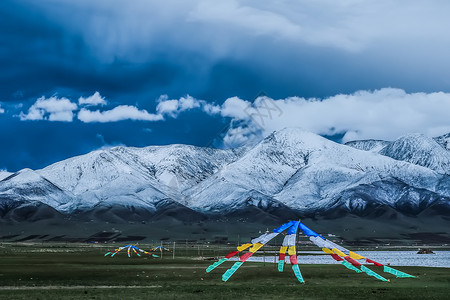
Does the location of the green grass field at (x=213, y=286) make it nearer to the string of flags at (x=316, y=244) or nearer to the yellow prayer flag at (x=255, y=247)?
the string of flags at (x=316, y=244)

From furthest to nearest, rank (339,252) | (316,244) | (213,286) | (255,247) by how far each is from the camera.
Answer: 1. (255,247)
2. (316,244)
3. (339,252)
4. (213,286)

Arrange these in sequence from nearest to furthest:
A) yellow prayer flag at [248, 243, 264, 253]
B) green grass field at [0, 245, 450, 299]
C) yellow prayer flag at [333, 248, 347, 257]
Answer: green grass field at [0, 245, 450, 299] → yellow prayer flag at [333, 248, 347, 257] → yellow prayer flag at [248, 243, 264, 253]

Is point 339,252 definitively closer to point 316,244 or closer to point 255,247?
point 316,244

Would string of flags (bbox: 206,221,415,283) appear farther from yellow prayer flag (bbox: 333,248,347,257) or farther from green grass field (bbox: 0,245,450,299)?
green grass field (bbox: 0,245,450,299)

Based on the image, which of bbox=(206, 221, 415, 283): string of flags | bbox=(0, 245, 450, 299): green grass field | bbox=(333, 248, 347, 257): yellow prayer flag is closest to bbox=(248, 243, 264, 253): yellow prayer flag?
bbox=(206, 221, 415, 283): string of flags

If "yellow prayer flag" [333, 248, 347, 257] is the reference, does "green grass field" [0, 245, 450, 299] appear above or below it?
below

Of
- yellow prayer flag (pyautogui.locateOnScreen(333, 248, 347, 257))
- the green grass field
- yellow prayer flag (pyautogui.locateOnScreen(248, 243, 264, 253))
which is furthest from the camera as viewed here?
yellow prayer flag (pyautogui.locateOnScreen(248, 243, 264, 253))

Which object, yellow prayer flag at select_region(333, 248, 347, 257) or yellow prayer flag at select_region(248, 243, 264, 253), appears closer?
yellow prayer flag at select_region(333, 248, 347, 257)

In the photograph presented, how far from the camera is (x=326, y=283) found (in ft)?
212

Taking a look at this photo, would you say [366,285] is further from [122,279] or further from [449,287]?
[122,279]

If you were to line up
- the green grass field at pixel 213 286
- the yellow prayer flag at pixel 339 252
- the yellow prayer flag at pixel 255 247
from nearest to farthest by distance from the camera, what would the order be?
the green grass field at pixel 213 286 < the yellow prayer flag at pixel 339 252 < the yellow prayer flag at pixel 255 247

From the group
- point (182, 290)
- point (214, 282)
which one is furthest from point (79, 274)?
point (182, 290)

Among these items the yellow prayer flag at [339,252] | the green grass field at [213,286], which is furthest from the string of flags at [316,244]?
the green grass field at [213,286]

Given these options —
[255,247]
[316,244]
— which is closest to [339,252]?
[316,244]
